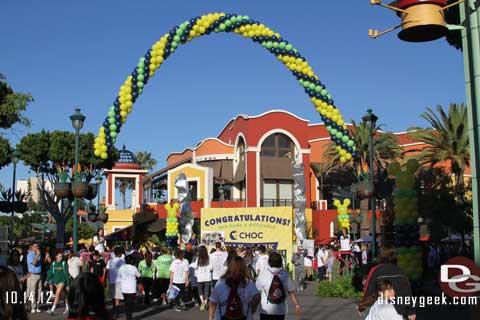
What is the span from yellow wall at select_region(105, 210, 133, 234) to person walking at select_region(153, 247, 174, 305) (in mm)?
31558

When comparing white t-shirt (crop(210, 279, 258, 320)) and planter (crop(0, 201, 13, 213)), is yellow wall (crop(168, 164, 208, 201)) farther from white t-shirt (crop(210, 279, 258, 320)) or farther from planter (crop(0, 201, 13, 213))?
white t-shirt (crop(210, 279, 258, 320))

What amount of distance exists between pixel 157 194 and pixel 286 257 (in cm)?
3357

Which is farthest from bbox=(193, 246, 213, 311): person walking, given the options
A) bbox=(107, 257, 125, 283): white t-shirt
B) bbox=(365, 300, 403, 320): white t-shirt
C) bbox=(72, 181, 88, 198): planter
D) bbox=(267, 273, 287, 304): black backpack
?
bbox=(365, 300, 403, 320): white t-shirt

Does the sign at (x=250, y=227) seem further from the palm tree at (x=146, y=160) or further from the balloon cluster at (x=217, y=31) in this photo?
the palm tree at (x=146, y=160)

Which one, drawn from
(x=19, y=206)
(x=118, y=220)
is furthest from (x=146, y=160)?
(x=19, y=206)

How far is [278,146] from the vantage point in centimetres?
4406

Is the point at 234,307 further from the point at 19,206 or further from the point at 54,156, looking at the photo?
the point at 54,156

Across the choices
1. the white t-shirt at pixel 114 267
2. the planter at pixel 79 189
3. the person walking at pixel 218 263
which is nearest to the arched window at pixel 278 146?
the person walking at pixel 218 263

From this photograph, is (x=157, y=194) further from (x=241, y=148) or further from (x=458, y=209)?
(x=458, y=209)

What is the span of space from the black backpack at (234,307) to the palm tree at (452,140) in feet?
95.6

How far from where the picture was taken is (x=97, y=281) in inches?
148

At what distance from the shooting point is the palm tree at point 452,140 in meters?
33.5

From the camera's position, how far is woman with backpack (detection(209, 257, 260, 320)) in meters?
6.74

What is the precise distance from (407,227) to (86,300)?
48.9 ft
